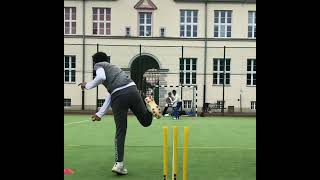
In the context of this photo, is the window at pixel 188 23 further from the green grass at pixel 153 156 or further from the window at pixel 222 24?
the green grass at pixel 153 156

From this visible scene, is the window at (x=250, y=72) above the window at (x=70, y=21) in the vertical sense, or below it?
below

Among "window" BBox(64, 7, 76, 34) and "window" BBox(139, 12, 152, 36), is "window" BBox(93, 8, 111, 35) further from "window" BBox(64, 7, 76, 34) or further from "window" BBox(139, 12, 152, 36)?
"window" BBox(139, 12, 152, 36)

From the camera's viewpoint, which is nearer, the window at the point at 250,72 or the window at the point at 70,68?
the window at the point at 70,68

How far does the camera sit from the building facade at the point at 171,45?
3516 cm

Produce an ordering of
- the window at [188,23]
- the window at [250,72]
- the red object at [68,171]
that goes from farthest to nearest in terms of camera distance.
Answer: the window at [188,23]
the window at [250,72]
the red object at [68,171]

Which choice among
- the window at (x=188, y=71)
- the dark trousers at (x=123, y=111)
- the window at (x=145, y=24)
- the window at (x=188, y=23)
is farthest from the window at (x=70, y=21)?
the dark trousers at (x=123, y=111)

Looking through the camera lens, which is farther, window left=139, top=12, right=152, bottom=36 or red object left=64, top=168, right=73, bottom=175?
window left=139, top=12, right=152, bottom=36

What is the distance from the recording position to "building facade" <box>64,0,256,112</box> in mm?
35156

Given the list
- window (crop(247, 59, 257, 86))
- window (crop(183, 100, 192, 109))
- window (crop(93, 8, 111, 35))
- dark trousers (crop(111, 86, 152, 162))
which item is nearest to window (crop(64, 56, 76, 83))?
window (crop(93, 8, 111, 35))

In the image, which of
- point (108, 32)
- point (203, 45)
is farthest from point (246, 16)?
point (108, 32)

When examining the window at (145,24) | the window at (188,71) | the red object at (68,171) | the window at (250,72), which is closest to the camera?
the red object at (68,171)

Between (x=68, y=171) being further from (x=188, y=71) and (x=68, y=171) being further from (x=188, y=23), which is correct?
(x=188, y=23)
